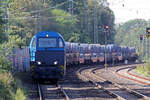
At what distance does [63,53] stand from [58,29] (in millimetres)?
36201

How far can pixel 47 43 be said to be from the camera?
20.8 m

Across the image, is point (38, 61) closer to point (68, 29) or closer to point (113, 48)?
point (113, 48)

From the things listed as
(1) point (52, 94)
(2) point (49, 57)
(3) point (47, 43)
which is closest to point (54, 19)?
(3) point (47, 43)

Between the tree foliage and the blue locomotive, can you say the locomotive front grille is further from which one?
the tree foliage

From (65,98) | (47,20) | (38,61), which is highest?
(47,20)

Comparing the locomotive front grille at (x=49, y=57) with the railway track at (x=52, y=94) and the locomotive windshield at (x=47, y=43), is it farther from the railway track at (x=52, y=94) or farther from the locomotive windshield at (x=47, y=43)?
the railway track at (x=52, y=94)

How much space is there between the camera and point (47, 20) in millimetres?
52531

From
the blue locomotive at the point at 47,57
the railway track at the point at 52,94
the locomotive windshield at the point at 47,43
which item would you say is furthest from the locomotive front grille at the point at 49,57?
the railway track at the point at 52,94

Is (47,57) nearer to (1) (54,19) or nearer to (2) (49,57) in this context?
(2) (49,57)

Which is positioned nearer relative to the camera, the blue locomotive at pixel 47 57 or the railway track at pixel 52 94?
the railway track at pixel 52 94

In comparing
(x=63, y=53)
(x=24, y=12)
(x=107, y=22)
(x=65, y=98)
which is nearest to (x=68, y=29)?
(x=24, y=12)

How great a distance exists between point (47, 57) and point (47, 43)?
1050 millimetres

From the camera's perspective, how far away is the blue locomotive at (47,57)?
1986 centimetres

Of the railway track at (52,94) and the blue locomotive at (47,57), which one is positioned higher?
the blue locomotive at (47,57)
